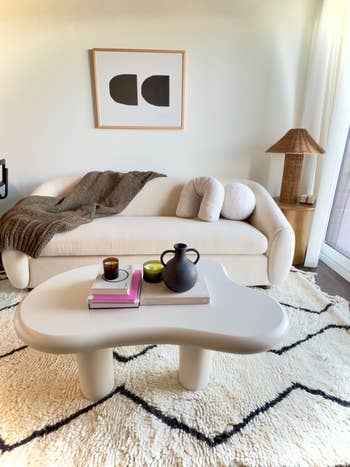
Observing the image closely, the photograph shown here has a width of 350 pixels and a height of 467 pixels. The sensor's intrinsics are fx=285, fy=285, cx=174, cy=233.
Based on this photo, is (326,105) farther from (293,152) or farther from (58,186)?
(58,186)

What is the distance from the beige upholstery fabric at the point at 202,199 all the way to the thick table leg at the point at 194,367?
1122mm

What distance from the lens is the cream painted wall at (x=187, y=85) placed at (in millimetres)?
2311

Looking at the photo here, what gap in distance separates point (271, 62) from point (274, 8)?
0.39 metres

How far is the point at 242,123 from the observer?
2627mm

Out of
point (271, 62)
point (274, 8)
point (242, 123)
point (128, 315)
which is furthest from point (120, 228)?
point (274, 8)

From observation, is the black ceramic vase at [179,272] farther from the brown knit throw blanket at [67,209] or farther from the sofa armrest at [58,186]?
the sofa armrest at [58,186]

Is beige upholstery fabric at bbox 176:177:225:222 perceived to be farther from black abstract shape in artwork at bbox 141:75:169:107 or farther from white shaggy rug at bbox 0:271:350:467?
white shaggy rug at bbox 0:271:350:467

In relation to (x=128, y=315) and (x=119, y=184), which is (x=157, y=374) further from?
(x=119, y=184)

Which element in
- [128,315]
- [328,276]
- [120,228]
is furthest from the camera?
[328,276]

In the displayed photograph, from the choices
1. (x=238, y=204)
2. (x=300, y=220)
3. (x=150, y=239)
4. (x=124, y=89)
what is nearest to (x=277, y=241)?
(x=238, y=204)

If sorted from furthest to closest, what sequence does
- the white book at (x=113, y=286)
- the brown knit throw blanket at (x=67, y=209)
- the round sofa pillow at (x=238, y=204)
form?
the round sofa pillow at (x=238, y=204)
the brown knit throw blanket at (x=67, y=209)
the white book at (x=113, y=286)

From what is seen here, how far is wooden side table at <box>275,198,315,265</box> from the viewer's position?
89.4 inches

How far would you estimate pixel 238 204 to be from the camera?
218 cm

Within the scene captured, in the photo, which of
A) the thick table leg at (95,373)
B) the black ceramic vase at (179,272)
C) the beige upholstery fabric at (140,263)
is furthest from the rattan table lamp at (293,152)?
the thick table leg at (95,373)
